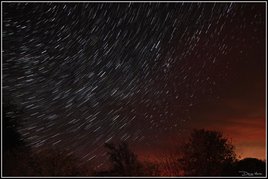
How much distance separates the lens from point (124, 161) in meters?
32.0

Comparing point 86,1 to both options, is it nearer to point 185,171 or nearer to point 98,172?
point 98,172

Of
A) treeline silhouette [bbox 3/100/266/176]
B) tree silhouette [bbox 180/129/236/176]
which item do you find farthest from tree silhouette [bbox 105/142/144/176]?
tree silhouette [bbox 180/129/236/176]

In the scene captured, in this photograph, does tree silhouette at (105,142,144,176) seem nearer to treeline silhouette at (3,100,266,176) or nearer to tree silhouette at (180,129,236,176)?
treeline silhouette at (3,100,266,176)

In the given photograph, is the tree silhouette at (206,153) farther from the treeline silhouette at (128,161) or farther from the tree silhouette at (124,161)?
the tree silhouette at (124,161)

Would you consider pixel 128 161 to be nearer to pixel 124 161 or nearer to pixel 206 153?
pixel 124 161

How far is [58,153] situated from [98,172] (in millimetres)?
3160

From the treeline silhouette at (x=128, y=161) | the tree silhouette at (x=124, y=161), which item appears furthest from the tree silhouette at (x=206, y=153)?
the tree silhouette at (x=124, y=161)

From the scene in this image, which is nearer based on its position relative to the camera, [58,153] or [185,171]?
[58,153]

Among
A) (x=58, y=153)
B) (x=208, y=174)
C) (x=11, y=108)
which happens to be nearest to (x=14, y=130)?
(x=11, y=108)

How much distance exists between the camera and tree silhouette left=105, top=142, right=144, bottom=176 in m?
30.6

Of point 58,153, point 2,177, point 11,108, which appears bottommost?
point 2,177

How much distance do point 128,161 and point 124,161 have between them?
0.24 m

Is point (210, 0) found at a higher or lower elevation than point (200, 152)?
higher

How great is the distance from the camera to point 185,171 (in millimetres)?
35688
